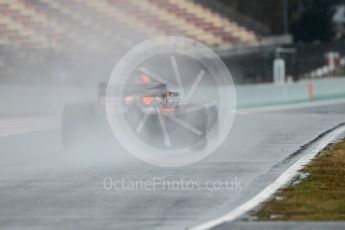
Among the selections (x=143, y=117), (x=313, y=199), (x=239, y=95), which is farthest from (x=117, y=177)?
(x=239, y=95)

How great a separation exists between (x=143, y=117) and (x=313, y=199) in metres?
6.87

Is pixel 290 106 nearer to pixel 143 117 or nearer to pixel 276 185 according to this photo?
pixel 143 117

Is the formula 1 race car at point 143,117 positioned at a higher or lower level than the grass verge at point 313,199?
higher

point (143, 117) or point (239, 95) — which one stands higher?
point (239, 95)

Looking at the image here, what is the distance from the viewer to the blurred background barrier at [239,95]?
33656 millimetres

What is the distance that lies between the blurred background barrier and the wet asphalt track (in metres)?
9.32

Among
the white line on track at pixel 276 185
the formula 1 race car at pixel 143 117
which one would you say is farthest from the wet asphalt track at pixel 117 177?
the formula 1 race car at pixel 143 117

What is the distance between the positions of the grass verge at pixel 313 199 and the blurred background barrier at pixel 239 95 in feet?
58.7

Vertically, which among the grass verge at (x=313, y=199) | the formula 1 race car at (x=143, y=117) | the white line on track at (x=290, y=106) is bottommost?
the grass verge at (x=313, y=199)

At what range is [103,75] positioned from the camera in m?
42.6

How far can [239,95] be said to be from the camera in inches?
1670

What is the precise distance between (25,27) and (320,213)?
36.2 m

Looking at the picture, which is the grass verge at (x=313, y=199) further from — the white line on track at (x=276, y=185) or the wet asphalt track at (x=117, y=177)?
the wet asphalt track at (x=117, y=177)

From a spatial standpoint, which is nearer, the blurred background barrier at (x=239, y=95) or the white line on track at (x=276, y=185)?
the white line on track at (x=276, y=185)
